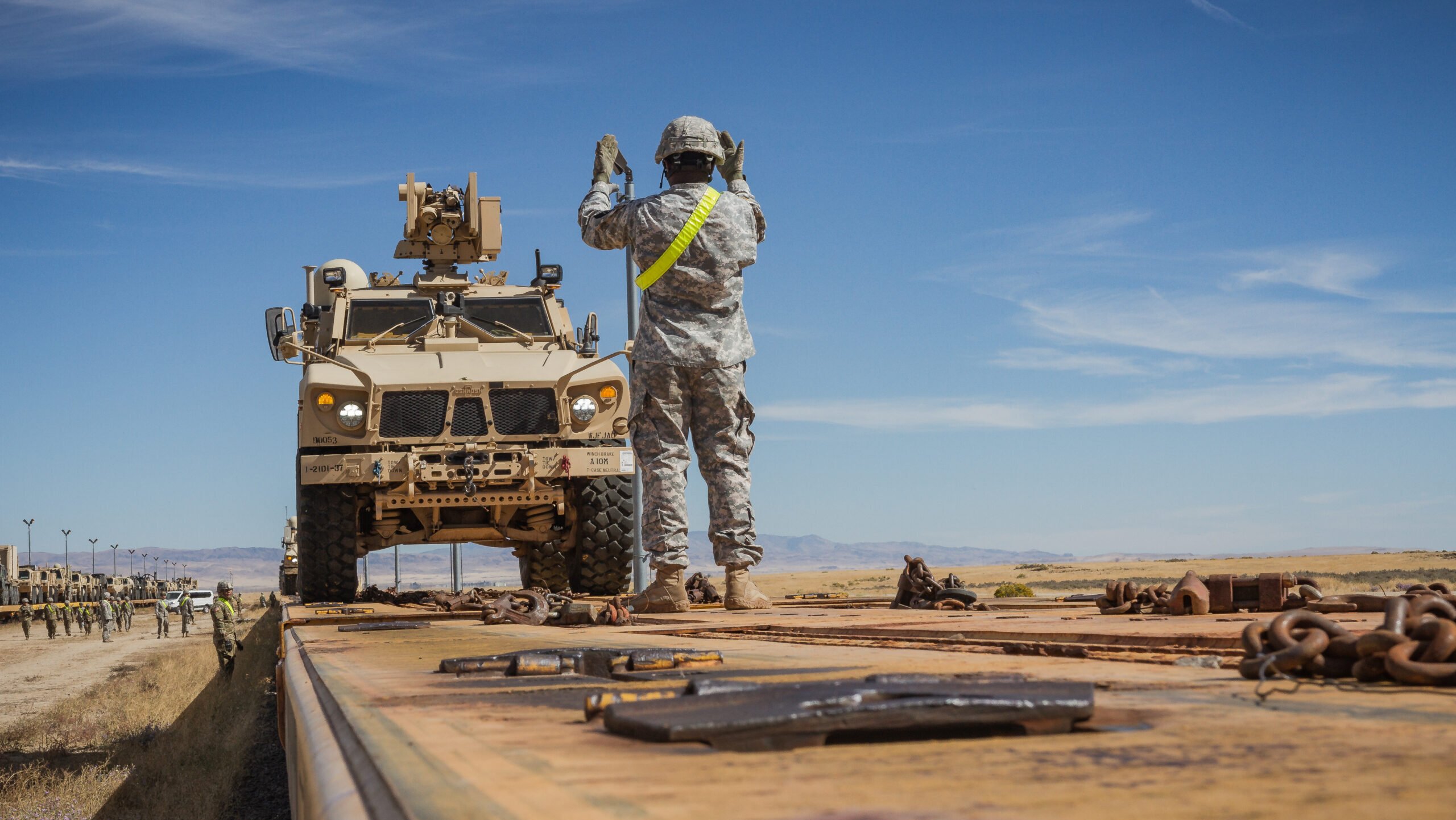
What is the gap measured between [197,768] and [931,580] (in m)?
9.48

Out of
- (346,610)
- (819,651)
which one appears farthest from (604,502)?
(819,651)

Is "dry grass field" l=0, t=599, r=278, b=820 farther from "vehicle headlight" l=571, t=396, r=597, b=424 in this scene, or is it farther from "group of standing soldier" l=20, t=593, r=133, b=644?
"group of standing soldier" l=20, t=593, r=133, b=644

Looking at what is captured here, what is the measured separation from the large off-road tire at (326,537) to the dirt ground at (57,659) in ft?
45.0

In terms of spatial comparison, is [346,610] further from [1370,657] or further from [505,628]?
[1370,657]

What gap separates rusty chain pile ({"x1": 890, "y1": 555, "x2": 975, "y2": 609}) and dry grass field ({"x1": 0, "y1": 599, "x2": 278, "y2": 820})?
694 cm

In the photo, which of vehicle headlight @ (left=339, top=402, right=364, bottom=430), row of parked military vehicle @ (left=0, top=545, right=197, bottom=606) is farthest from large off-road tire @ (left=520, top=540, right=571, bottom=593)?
row of parked military vehicle @ (left=0, top=545, right=197, bottom=606)

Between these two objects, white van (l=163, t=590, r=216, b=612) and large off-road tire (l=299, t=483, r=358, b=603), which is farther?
white van (l=163, t=590, r=216, b=612)

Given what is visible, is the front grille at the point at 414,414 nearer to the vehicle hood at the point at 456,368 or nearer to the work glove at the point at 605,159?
the vehicle hood at the point at 456,368

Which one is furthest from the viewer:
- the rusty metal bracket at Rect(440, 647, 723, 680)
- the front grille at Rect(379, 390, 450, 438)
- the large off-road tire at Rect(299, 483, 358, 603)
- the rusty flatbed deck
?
the front grille at Rect(379, 390, 450, 438)

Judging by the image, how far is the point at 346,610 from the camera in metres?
6.92

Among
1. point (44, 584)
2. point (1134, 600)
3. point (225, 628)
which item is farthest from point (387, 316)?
point (44, 584)

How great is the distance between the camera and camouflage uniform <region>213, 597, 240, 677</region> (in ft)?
74.8

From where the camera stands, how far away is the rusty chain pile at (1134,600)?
486cm

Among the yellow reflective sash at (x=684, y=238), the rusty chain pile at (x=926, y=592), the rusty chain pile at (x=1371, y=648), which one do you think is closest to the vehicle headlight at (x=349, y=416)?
the yellow reflective sash at (x=684, y=238)
